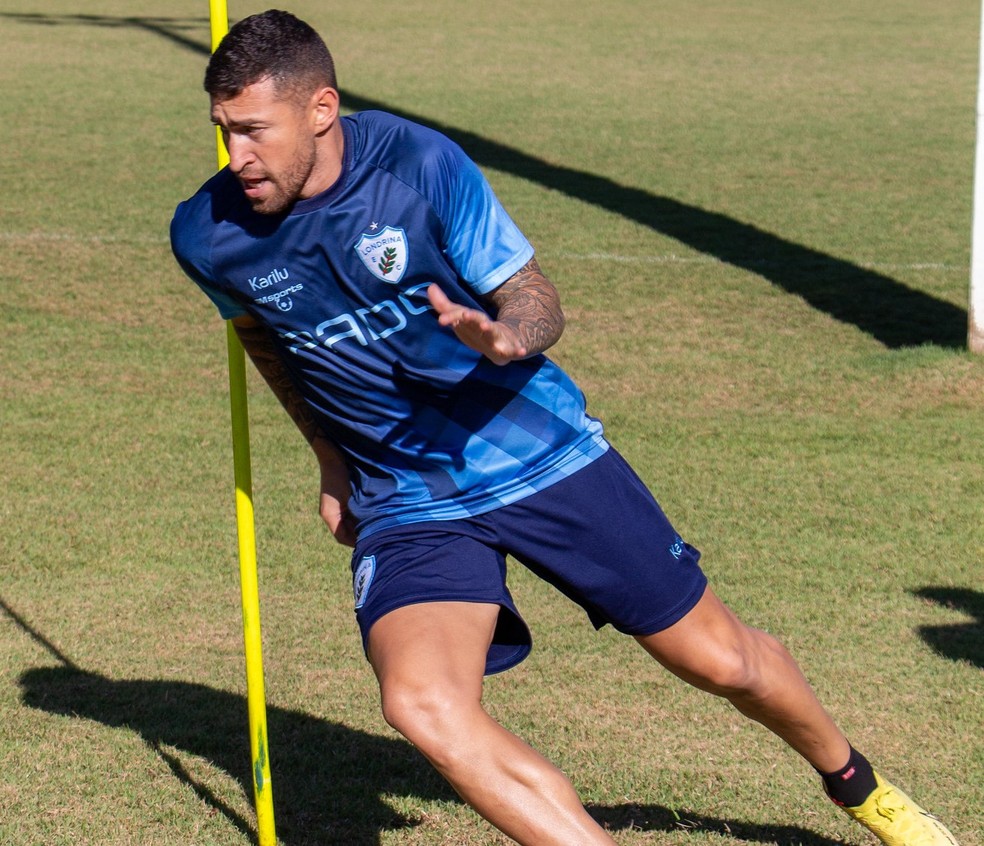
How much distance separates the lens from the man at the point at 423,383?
338 cm

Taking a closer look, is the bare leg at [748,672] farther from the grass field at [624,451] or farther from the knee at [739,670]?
the grass field at [624,451]

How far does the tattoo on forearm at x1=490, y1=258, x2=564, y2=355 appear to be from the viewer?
322cm

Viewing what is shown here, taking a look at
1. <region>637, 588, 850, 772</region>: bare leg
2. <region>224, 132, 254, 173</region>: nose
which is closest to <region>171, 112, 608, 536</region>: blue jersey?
<region>224, 132, 254, 173</region>: nose

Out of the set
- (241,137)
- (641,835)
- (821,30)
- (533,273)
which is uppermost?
(241,137)

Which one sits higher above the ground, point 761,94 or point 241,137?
point 241,137

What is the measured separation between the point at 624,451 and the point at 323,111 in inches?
164

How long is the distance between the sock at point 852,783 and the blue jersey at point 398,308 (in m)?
1.05

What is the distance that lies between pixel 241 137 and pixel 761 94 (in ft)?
53.5

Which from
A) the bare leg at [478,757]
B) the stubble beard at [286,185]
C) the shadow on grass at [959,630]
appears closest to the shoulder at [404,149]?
the stubble beard at [286,185]

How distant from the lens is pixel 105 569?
5957 millimetres

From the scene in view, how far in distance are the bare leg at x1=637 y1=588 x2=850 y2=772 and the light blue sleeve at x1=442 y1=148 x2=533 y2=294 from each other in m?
0.93

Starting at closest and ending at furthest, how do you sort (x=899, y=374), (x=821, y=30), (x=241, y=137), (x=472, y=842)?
1. (x=241, y=137)
2. (x=472, y=842)
3. (x=899, y=374)
4. (x=821, y=30)

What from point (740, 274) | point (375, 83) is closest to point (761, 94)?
point (375, 83)

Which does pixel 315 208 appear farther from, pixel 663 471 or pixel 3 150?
pixel 3 150
